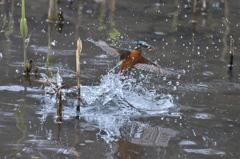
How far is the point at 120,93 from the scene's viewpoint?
5871 mm

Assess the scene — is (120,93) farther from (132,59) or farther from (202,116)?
(202,116)

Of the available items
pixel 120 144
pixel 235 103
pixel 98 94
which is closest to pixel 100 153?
pixel 120 144

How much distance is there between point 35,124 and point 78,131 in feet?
1.54

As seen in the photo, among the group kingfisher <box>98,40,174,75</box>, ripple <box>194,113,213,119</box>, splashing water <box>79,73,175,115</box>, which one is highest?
kingfisher <box>98,40,174,75</box>

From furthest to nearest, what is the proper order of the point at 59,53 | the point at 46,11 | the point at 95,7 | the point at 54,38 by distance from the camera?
the point at 95,7
the point at 46,11
the point at 54,38
the point at 59,53

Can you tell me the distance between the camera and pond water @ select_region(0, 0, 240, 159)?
457cm

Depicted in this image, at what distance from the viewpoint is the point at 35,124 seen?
4961 mm

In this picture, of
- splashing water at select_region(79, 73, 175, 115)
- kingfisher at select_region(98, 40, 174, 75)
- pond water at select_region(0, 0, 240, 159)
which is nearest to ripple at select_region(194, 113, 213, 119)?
pond water at select_region(0, 0, 240, 159)

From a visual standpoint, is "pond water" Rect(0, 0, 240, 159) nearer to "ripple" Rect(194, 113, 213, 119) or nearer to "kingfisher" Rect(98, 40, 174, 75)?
"ripple" Rect(194, 113, 213, 119)

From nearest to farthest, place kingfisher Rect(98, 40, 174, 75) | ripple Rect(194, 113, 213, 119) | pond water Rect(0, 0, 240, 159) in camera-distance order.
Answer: pond water Rect(0, 0, 240, 159) < ripple Rect(194, 113, 213, 119) < kingfisher Rect(98, 40, 174, 75)

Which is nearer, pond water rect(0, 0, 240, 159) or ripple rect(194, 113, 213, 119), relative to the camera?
pond water rect(0, 0, 240, 159)

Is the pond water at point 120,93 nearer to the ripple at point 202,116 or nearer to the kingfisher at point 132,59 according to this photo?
the ripple at point 202,116

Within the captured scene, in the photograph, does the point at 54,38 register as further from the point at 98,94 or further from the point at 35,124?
the point at 35,124

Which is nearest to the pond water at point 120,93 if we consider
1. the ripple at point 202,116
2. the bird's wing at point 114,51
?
the ripple at point 202,116
